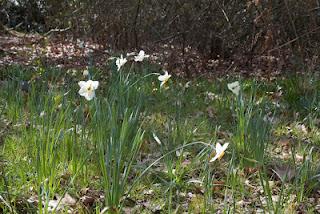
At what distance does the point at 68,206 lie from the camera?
1.83 meters

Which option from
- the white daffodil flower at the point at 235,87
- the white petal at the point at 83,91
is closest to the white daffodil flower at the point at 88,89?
the white petal at the point at 83,91

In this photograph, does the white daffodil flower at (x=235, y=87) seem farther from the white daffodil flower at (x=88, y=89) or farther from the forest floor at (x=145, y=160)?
the white daffodil flower at (x=88, y=89)

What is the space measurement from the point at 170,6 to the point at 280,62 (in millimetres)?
1687

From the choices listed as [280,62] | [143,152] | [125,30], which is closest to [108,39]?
[125,30]

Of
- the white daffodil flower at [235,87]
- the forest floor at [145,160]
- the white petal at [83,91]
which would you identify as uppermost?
the white petal at [83,91]

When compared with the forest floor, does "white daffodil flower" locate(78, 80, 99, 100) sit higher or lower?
higher

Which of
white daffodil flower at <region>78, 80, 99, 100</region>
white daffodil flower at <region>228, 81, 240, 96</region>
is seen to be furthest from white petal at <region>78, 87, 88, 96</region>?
white daffodil flower at <region>228, 81, 240, 96</region>

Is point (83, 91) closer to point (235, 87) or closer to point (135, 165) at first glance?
point (135, 165)

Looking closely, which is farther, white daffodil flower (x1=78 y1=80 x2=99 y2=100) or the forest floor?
white daffodil flower (x1=78 y1=80 x2=99 y2=100)

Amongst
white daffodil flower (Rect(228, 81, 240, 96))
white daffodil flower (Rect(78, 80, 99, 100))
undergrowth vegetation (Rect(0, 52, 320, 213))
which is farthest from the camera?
white daffodil flower (Rect(228, 81, 240, 96))

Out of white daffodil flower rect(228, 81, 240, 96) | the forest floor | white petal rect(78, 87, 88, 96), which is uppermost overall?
white petal rect(78, 87, 88, 96)

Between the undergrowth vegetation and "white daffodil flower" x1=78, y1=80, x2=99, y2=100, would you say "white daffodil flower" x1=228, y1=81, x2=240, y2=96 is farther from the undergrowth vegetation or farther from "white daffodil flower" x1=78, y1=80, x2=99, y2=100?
"white daffodil flower" x1=78, y1=80, x2=99, y2=100

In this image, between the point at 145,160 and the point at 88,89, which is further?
the point at 145,160

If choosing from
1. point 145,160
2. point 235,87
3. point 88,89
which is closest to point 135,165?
point 145,160
